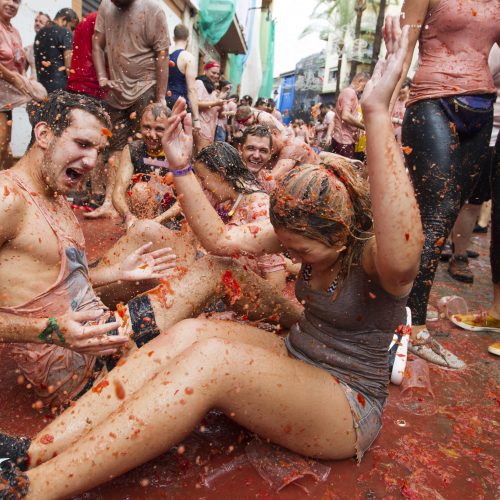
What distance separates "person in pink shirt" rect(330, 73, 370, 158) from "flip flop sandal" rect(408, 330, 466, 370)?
14.7ft

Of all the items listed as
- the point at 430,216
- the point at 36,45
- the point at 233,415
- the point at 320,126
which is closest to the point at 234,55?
the point at 320,126

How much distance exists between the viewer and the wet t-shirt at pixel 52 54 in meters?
5.74

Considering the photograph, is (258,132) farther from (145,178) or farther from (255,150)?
(145,178)

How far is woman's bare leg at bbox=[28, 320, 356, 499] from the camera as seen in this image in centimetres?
150

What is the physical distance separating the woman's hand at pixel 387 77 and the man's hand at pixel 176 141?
94 centimetres

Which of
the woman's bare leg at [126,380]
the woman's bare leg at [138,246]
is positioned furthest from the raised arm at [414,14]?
the woman's bare leg at [126,380]

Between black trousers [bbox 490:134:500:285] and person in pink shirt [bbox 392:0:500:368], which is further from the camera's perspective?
black trousers [bbox 490:134:500:285]

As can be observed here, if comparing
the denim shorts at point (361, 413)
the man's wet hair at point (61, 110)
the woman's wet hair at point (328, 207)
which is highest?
the man's wet hair at point (61, 110)

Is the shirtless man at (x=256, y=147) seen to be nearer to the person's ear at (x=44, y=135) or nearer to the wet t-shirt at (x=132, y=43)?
the wet t-shirt at (x=132, y=43)

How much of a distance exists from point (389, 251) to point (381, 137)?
36 centimetres

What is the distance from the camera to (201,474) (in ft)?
6.05

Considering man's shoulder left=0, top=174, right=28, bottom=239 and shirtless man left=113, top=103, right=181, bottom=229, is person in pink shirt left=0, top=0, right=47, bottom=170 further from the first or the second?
man's shoulder left=0, top=174, right=28, bottom=239

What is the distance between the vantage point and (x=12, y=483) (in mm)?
1442

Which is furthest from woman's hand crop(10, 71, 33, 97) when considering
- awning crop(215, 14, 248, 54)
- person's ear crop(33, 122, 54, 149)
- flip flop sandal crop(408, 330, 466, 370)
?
awning crop(215, 14, 248, 54)
